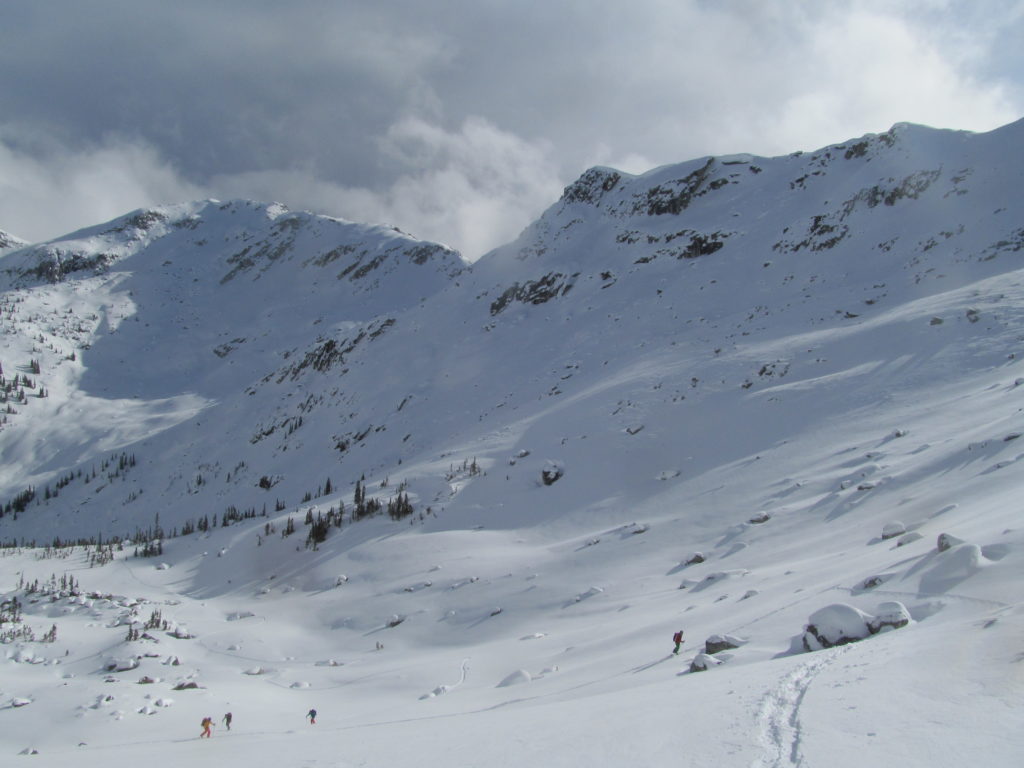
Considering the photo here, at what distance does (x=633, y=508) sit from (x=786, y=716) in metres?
22.7

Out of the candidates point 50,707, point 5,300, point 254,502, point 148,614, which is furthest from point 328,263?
point 50,707

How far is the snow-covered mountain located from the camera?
29.6 ft

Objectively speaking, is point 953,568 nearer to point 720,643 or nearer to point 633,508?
point 720,643

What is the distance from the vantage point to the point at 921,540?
1396cm

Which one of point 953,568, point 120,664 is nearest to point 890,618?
point 953,568

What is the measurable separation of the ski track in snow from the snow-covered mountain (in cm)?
6

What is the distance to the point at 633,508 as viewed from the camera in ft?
97.1

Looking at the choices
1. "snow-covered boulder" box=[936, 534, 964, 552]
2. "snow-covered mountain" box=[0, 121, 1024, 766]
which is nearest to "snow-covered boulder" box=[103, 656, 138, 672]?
"snow-covered mountain" box=[0, 121, 1024, 766]

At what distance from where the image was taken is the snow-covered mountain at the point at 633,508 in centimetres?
901

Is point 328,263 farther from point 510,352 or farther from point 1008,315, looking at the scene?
point 1008,315

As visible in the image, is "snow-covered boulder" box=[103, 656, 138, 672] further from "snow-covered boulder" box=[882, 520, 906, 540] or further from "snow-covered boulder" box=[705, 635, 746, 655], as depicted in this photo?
"snow-covered boulder" box=[882, 520, 906, 540]

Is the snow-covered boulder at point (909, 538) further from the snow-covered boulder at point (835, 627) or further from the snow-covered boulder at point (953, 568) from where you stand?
the snow-covered boulder at point (835, 627)

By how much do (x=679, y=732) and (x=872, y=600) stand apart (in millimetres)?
6237

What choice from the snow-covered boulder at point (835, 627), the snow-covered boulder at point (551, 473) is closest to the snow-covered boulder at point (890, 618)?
the snow-covered boulder at point (835, 627)
